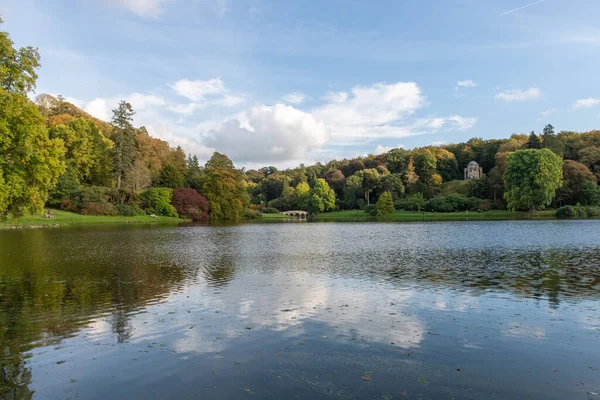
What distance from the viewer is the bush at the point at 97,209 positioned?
238 feet

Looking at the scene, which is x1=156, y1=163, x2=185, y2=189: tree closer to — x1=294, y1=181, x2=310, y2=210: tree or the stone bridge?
the stone bridge

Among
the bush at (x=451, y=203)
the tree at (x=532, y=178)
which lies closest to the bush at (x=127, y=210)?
the bush at (x=451, y=203)

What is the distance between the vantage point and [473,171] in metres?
125

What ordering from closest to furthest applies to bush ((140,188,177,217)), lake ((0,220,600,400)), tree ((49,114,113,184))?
lake ((0,220,600,400)) < tree ((49,114,113,184)) < bush ((140,188,177,217))

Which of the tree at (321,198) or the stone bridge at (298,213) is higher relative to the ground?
the tree at (321,198)

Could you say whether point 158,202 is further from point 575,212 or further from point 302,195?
point 575,212

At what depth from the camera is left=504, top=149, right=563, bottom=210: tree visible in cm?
8075

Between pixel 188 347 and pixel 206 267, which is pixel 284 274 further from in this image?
pixel 188 347

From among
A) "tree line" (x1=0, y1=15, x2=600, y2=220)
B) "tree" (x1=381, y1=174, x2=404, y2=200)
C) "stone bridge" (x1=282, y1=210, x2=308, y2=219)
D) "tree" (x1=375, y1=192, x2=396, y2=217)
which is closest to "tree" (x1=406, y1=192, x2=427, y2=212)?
"tree line" (x1=0, y1=15, x2=600, y2=220)

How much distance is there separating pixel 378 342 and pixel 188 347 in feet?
13.6

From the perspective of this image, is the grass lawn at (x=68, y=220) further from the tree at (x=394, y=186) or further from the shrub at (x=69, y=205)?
the tree at (x=394, y=186)

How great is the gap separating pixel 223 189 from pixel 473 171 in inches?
2984

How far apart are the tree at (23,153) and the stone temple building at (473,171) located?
389 feet

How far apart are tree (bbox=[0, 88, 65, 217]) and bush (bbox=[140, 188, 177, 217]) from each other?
5892 centimetres
